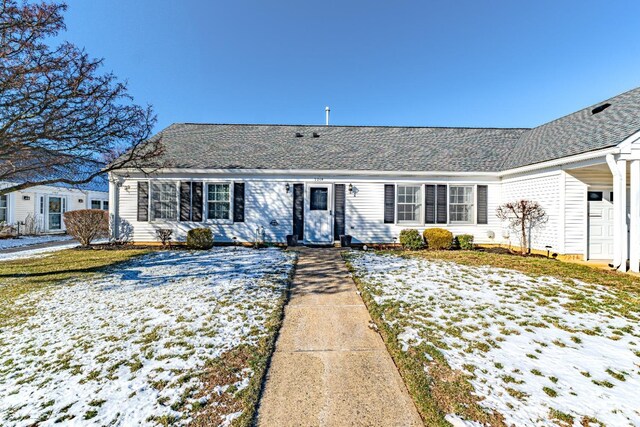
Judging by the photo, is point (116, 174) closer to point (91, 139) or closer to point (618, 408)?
point (91, 139)

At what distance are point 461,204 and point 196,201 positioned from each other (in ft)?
35.7

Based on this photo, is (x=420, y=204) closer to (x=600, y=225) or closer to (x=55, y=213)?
(x=600, y=225)

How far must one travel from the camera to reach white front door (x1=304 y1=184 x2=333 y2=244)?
10828 millimetres

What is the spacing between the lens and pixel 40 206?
16609mm

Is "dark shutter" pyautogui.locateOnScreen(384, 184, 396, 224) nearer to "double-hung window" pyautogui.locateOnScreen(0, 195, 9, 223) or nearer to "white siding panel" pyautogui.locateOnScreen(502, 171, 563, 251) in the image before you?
"white siding panel" pyautogui.locateOnScreen(502, 171, 563, 251)

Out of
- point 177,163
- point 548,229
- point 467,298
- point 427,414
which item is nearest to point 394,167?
point 548,229

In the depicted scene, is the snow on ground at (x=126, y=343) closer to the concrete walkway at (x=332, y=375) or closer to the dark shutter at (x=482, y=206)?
the concrete walkway at (x=332, y=375)

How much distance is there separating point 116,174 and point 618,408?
46.1 feet

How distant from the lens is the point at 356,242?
10.9 m

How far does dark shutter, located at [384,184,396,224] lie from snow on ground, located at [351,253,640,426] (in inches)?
179

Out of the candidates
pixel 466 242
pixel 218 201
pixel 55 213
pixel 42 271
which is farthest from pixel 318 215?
pixel 55 213

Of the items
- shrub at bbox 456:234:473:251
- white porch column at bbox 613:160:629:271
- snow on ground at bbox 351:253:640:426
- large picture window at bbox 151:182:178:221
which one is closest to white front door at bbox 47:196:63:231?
large picture window at bbox 151:182:178:221

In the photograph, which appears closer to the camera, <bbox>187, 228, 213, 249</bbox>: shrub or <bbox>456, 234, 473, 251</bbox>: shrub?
<bbox>187, 228, 213, 249</bbox>: shrub

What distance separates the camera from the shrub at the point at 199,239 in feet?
33.0
